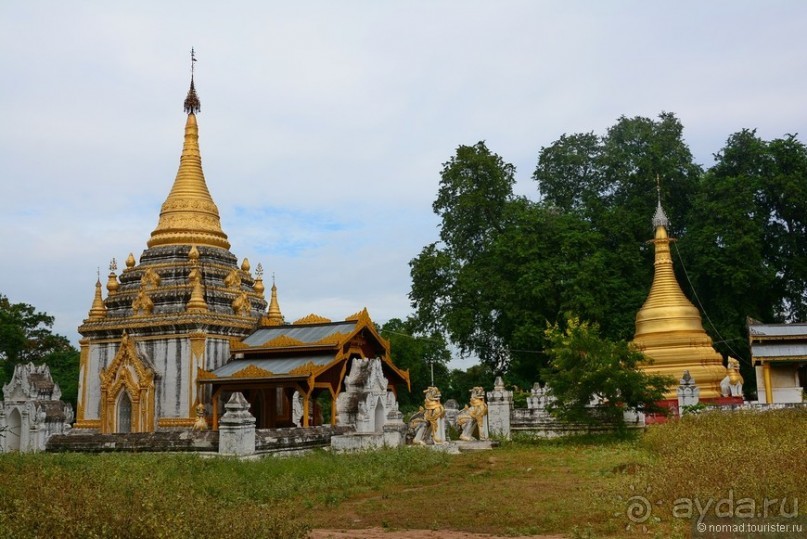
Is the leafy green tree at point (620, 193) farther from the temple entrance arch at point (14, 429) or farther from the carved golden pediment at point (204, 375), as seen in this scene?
the temple entrance arch at point (14, 429)

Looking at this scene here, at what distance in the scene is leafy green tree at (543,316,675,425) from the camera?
2244cm

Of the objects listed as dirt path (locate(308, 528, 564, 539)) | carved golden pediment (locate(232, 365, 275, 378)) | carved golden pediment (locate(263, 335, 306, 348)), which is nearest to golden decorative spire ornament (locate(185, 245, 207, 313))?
carved golden pediment (locate(263, 335, 306, 348))

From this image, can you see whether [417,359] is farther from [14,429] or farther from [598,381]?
[14,429]

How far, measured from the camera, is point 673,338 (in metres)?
32.3

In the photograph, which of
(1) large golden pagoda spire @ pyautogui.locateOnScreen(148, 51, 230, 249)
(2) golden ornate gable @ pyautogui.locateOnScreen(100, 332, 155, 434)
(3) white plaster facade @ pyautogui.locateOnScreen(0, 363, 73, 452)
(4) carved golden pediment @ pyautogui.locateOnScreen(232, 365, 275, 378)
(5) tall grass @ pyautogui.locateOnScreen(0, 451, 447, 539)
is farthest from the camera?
(1) large golden pagoda spire @ pyautogui.locateOnScreen(148, 51, 230, 249)

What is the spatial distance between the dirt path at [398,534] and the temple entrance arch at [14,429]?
14.7 metres

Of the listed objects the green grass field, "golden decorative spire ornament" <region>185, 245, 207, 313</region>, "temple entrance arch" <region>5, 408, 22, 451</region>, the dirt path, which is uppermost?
"golden decorative spire ornament" <region>185, 245, 207, 313</region>

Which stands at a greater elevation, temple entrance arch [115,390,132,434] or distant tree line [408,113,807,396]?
distant tree line [408,113,807,396]

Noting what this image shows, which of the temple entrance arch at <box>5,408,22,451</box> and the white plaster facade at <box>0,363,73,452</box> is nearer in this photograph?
the white plaster facade at <box>0,363,73,452</box>

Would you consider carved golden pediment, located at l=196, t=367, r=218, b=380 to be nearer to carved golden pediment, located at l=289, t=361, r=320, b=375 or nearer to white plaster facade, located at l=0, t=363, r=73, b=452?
carved golden pediment, located at l=289, t=361, r=320, b=375

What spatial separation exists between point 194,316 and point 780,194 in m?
27.3

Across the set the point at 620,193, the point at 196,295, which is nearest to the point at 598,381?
the point at 196,295

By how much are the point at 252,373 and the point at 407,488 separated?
11.3 metres

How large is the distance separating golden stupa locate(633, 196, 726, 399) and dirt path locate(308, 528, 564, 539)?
21.8 metres
